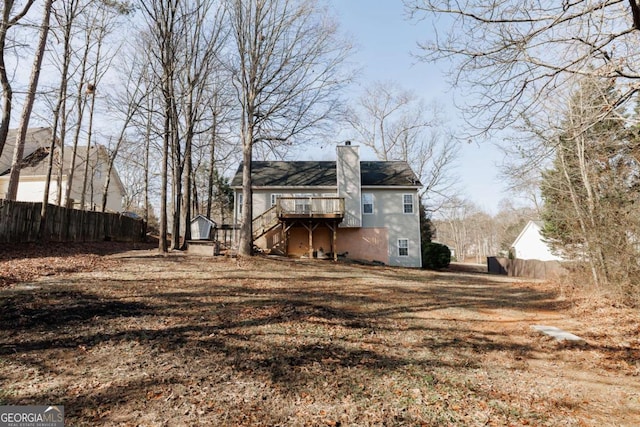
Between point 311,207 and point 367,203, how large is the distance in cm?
403

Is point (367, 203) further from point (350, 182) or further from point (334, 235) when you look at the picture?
point (334, 235)

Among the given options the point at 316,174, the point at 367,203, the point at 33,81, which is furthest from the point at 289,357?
the point at 316,174

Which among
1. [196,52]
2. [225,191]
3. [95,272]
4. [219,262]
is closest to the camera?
[95,272]

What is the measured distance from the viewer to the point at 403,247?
19906 mm

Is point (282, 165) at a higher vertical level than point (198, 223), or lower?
higher

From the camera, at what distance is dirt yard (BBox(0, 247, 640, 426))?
343 cm

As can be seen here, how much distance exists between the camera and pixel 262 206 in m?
19.6

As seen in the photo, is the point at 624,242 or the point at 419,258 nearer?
the point at 624,242

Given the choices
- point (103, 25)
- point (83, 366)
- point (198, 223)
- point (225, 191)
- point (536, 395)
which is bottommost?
point (536, 395)

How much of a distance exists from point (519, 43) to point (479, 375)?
15.3ft

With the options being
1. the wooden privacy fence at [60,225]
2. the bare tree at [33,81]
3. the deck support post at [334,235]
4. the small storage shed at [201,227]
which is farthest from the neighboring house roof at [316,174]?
the bare tree at [33,81]

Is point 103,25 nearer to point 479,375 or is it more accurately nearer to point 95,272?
point 95,272

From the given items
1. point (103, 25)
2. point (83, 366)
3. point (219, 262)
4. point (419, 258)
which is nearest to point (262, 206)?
point (219, 262)

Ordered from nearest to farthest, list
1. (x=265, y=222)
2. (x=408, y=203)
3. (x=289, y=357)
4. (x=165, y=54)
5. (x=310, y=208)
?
(x=289, y=357) → (x=165, y=54) → (x=310, y=208) → (x=265, y=222) → (x=408, y=203)
